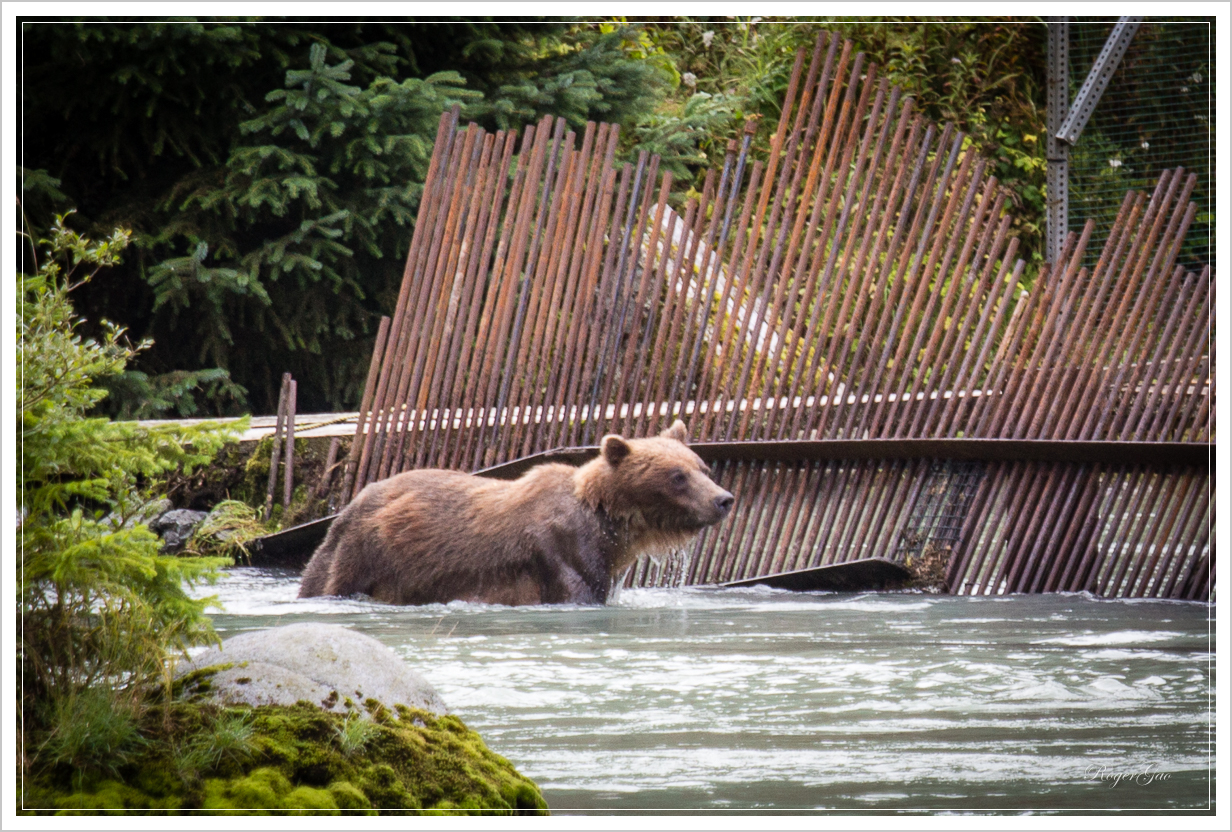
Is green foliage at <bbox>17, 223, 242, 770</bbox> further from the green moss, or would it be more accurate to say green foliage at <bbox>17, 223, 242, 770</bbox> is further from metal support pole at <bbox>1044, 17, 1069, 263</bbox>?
metal support pole at <bbox>1044, 17, 1069, 263</bbox>

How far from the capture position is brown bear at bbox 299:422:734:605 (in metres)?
5.30

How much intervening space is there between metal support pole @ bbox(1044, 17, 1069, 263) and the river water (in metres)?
2.13

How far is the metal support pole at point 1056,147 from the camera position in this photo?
6.45m

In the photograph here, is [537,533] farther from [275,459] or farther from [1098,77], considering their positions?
[1098,77]

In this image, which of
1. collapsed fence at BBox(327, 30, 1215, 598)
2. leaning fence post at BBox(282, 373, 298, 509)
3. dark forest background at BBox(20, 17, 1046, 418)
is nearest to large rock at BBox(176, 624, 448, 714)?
collapsed fence at BBox(327, 30, 1215, 598)

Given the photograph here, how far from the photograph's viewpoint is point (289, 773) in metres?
2.81

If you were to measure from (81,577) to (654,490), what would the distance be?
284 cm

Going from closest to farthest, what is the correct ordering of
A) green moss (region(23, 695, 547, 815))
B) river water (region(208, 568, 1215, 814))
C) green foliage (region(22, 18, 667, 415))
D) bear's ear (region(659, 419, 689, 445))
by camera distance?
green moss (region(23, 695, 547, 815)) < river water (region(208, 568, 1215, 814)) < bear's ear (region(659, 419, 689, 445)) < green foliage (region(22, 18, 667, 415))

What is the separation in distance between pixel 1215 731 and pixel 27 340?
3497 mm

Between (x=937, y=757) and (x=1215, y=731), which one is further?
(x=1215, y=731)

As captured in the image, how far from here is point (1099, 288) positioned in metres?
5.57

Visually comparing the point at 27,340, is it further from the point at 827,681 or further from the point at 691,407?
the point at 691,407

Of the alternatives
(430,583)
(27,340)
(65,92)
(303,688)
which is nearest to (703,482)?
(430,583)

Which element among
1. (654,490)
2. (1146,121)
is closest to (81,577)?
(654,490)
